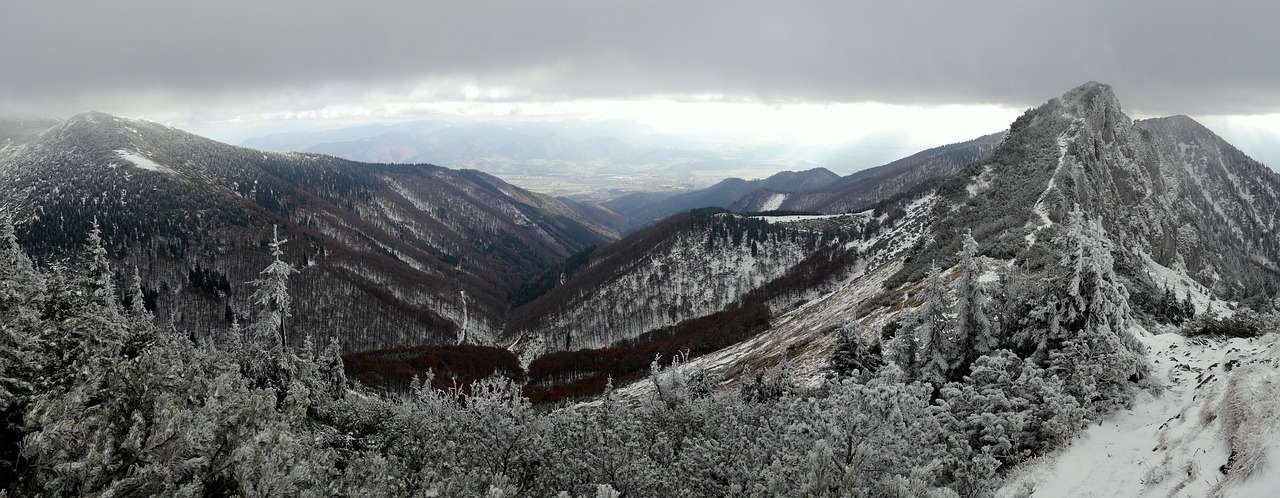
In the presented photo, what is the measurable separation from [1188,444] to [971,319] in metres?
14.6

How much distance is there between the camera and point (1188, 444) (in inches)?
674

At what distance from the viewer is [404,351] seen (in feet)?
439

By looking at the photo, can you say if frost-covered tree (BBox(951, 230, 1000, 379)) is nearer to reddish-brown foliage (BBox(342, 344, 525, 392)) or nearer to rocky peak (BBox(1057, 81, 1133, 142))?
reddish-brown foliage (BBox(342, 344, 525, 392))

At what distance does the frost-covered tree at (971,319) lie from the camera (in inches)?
1204

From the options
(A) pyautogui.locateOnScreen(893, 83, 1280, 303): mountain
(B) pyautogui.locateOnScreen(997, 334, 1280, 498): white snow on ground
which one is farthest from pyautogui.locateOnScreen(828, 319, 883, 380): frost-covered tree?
(A) pyautogui.locateOnScreen(893, 83, 1280, 303): mountain

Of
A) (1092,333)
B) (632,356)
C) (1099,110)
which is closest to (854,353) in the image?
(1092,333)

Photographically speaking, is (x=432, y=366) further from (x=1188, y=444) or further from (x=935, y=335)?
(x=1188, y=444)

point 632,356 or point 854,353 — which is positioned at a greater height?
point 854,353

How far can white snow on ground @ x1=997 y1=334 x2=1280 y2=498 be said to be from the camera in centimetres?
1416

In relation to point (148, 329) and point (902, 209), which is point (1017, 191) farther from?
point (148, 329)

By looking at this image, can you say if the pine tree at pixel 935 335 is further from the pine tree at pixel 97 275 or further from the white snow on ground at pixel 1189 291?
the pine tree at pixel 97 275

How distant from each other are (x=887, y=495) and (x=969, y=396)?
1084cm

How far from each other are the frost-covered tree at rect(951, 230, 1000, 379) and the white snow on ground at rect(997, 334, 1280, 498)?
7.23 meters

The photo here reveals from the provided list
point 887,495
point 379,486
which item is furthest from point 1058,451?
point 379,486
